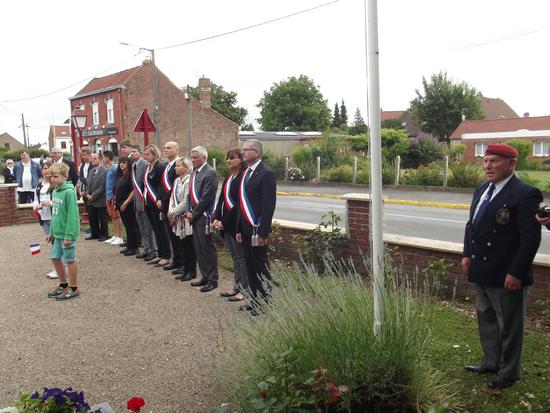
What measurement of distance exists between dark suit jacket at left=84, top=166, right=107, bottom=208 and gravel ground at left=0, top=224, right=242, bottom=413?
91.3 inches

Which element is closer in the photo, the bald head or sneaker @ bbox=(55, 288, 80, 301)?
sneaker @ bbox=(55, 288, 80, 301)

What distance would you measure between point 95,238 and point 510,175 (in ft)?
30.1

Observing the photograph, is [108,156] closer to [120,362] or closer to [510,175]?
[120,362]

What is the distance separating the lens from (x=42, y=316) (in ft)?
19.6

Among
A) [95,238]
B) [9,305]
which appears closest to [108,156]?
[95,238]

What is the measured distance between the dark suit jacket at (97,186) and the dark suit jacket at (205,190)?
4.01 metres

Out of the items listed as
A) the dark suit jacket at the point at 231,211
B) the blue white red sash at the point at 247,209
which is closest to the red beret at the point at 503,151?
the blue white red sash at the point at 247,209

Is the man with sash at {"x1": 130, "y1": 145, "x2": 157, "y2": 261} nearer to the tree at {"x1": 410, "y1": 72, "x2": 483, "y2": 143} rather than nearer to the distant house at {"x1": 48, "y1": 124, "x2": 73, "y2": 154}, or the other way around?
the tree at {"x1": 410, "y1": 72, "x2": 483, "y2": 143}

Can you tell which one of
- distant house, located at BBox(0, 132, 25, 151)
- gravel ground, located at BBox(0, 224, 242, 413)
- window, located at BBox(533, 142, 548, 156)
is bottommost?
gravel ground, located at BBox(0, 224, 242, 413)

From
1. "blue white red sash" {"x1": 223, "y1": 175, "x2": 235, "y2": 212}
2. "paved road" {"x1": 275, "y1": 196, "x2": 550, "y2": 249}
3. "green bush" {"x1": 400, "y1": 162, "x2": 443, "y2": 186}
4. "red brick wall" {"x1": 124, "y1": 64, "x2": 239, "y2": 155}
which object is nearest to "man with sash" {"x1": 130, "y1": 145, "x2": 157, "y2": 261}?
"blue white red sash" {"x1": 223, "y1": 175, "x2": 235, "y2": 212}

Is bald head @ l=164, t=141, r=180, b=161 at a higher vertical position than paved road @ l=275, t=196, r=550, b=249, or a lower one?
higher

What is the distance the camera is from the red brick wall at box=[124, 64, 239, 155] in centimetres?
4238

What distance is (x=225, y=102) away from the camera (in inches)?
2741

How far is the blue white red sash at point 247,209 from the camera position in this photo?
19.0 feet
